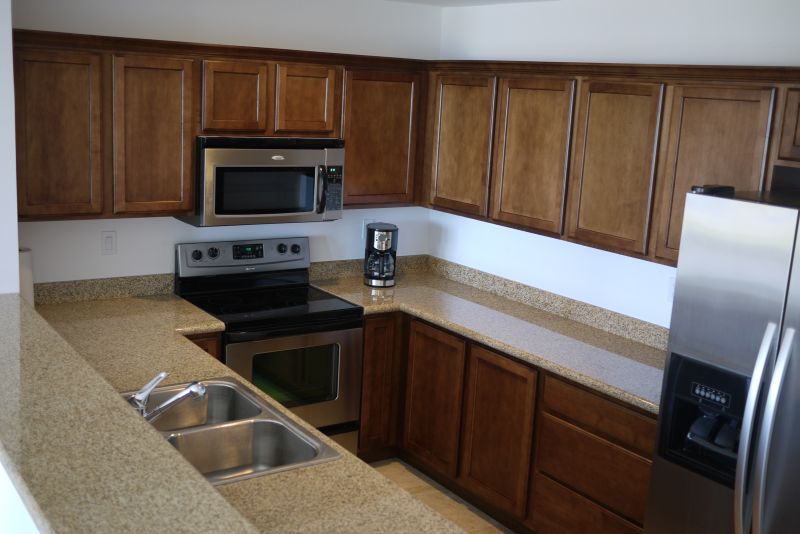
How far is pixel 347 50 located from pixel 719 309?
8.47 ft

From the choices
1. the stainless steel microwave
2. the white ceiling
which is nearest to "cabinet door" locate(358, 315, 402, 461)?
the stainless steel microwave

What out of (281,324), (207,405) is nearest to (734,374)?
(207,405)

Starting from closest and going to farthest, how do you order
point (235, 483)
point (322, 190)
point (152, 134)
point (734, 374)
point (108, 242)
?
point (235, 483), point (734, 374), point (152, 134), point (108, 242), point (322, 190)

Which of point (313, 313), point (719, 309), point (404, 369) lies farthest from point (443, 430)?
point (719, 309)

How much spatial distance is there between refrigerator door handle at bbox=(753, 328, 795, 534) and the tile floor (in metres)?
1.57

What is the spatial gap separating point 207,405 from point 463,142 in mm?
2042

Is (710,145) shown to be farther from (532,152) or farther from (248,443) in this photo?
(248,443)

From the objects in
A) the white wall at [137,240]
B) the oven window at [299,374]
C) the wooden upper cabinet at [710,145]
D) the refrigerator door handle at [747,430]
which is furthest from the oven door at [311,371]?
the refrigerator door handle at [747,430]

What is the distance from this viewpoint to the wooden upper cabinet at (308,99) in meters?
4.08

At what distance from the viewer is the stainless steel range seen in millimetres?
3961

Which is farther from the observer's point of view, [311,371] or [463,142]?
[463,142]

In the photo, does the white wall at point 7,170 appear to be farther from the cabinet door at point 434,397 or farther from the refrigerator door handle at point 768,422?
the refrigerator door handle at point 768,422

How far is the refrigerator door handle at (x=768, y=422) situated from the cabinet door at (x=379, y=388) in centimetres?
210

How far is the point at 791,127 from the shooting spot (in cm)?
294
